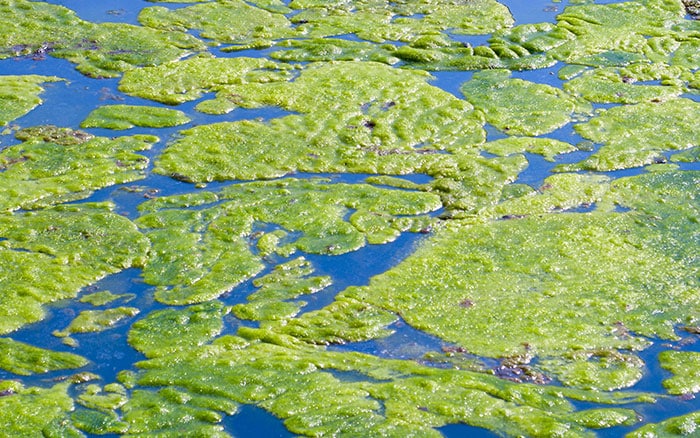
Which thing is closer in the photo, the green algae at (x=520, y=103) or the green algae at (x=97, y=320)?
the green algae at (x=97, y=320)

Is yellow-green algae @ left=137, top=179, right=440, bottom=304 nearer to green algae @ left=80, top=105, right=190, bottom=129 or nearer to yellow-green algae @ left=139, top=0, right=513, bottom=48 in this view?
green algae @ left=80, top=105, right=190, bottom=129

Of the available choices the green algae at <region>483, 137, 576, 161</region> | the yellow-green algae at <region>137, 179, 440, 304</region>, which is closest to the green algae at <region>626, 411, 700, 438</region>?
the yellow-green algae at <region>137, 179, 440, 304</region>

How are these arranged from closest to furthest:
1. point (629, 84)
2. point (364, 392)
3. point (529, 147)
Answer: point (364, 392)
point (529, 147)
point (629, 84)

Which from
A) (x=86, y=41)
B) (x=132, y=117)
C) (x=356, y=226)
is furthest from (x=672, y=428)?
(x=86, y=41)

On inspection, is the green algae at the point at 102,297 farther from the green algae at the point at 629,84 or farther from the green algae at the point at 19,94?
the green algae at the point at 629,84

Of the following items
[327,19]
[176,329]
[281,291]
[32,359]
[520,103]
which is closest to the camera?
[32,359]

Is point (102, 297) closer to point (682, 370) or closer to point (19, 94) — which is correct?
point (19, 94)

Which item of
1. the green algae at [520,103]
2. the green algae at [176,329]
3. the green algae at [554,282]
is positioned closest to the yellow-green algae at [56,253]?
the green algae at [176,329]
